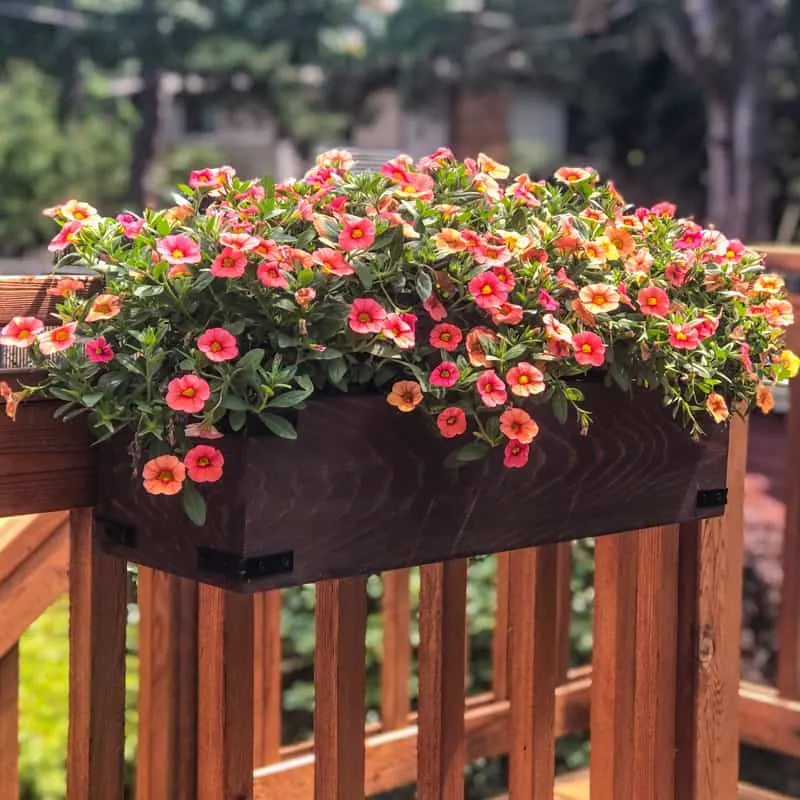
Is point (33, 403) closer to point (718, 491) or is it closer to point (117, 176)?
point (718, 491)

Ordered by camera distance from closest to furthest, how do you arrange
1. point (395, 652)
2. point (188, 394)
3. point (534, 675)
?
point (188, 394), point (534, 675), point (395, 652)

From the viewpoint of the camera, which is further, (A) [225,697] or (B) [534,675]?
(B) [534,675]

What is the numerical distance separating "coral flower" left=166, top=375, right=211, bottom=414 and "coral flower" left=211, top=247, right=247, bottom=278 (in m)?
0.09

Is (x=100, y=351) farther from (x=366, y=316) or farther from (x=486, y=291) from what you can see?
(x=486, y=291)

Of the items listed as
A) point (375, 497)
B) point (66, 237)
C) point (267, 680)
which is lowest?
point (267, 680)

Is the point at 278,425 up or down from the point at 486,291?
down

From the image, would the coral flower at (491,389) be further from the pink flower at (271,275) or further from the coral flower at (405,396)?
the pink flower at (271,275)

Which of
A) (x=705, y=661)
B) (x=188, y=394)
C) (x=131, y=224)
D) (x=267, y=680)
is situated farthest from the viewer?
Result: (x=267, y=680)

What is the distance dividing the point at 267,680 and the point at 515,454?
1.15 m

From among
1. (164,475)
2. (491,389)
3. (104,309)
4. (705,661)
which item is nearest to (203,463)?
(164,475)

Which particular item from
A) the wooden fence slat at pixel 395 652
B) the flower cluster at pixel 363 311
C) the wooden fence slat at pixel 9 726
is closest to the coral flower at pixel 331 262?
the flower cluster at pixel 363 311

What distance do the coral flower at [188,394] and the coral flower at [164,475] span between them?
50mm

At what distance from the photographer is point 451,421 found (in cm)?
109

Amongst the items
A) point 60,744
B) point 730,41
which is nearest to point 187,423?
point 60,744
